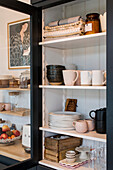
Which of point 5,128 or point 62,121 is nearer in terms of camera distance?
point 5,128

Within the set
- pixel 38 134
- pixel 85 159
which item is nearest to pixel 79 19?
pixel 38 134

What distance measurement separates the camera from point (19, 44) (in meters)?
1.72

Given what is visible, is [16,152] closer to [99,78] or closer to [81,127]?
[81,127]

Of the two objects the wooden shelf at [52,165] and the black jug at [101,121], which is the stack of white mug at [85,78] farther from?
the wooden shelf at [52,165]

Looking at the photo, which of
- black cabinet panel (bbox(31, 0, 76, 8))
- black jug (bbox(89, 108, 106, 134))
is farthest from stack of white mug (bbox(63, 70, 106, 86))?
black cabinet panel (bbox(31, 0, 76, 8))

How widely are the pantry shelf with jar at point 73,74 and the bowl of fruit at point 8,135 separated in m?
0.22

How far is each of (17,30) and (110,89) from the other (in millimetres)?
849

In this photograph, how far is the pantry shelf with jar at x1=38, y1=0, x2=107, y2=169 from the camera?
1.60 metres

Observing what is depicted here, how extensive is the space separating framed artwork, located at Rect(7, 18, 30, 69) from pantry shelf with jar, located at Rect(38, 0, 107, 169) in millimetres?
142

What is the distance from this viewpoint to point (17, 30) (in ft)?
5.58

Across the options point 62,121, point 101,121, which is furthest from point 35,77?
point 101,121

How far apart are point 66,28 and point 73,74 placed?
367 mm

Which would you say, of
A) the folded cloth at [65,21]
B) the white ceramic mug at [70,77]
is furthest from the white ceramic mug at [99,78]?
the folded cloth at [65,21]

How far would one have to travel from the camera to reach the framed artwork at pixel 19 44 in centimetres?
164
